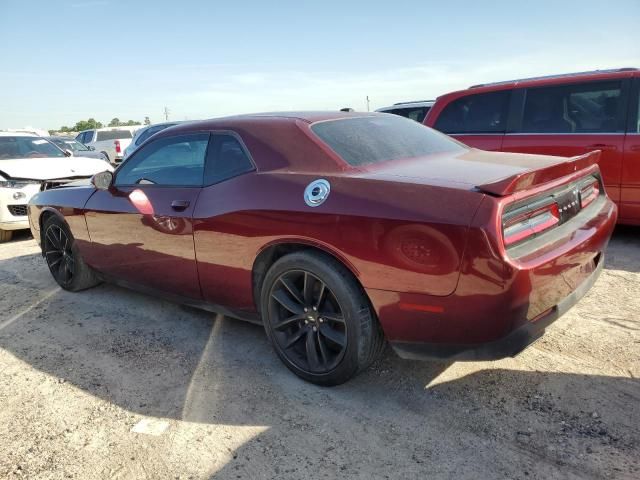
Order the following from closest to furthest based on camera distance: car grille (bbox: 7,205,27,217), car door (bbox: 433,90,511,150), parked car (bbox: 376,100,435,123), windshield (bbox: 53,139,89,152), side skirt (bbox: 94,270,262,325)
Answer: side skirt (bbox: 94,270,262,325)
car door (bbox: 433,90,511,150)
car grille (bbox: 7,205,27,217)
parked car (bbox: 376,100,435,123)
windshield (bbox: 53,139,89,152)

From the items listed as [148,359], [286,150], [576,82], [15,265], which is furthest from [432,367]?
[15,265]

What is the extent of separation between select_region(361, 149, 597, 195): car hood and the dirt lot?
111cm

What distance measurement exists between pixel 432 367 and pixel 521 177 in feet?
4.21

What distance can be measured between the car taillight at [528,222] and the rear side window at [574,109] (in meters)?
3.27

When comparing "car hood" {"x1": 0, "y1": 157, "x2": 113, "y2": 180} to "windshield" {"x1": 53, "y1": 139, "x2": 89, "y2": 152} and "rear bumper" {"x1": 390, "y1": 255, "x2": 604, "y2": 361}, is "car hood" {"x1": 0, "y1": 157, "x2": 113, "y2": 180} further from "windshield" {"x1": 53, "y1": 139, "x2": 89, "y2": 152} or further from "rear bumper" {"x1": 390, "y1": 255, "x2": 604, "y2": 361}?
"windshield" {"x1": 53, "y1": 139, "x2": 89, "y2": 152}

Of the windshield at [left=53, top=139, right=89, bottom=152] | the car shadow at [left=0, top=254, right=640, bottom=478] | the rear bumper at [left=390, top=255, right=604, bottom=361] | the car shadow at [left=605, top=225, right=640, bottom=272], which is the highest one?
the windshield at [left=53, top=139, right=89, bottom=152]

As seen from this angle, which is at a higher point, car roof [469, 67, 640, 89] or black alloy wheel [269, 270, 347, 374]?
car roof [469, 67, 640, 89]

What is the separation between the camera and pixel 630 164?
501 centimetres

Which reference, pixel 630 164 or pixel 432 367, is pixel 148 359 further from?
pixel 630 164

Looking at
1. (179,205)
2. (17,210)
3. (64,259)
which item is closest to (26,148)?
(17,210)

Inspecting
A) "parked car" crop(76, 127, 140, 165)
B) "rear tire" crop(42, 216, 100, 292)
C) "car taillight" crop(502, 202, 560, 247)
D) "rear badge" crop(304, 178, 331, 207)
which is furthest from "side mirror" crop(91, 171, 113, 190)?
"parked car" crop(76, 127, 140, 165)

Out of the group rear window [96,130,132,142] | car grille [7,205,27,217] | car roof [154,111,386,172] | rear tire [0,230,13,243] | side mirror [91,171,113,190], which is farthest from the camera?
rear window [96,130,132,142]

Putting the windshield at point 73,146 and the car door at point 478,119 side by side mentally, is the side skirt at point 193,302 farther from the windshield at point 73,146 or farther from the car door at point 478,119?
the windshield at point 73,146

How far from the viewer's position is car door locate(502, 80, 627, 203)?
5.12 metres
